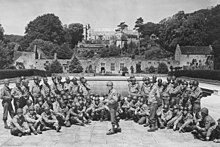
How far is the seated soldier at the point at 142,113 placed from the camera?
427 inches

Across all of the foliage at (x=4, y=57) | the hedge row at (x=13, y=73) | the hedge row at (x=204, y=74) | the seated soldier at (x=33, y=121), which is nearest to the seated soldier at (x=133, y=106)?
the seated soldier at (x=33, y=121)

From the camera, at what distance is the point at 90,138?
8.84 metres

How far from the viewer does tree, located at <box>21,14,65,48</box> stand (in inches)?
3266

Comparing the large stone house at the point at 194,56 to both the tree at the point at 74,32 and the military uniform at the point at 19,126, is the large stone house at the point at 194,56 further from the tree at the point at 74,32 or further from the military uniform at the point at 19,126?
the military uniform at the point at 19,126

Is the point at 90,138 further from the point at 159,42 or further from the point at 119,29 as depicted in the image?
the point at 119,29

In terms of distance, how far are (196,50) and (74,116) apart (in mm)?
58864

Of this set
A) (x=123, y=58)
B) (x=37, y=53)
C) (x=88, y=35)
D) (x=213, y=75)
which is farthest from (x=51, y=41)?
(x=213, y=75)

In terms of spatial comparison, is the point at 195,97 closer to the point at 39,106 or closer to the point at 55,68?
the point at 39,106

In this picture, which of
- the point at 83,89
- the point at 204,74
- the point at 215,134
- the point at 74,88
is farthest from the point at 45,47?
the point at 215,134

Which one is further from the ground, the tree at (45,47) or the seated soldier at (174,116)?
the tree at (45,47)

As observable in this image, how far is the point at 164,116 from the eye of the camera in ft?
34.0

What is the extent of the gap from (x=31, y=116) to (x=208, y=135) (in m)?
5.26

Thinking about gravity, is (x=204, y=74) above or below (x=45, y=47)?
below

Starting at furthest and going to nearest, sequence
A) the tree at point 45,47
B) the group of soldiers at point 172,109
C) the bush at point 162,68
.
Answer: the tree at point 45,47 < the bush at point 162,68 < the group of soldiers at point 172,109
